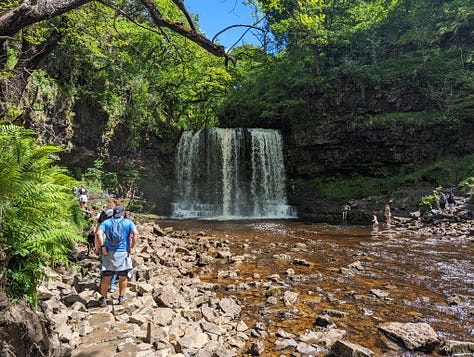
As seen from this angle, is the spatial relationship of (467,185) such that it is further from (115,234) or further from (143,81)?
(143,81)

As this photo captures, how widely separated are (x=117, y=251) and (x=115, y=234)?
30 centimetres

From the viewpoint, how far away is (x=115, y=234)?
5.32 m

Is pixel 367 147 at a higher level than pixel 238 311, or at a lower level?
higher

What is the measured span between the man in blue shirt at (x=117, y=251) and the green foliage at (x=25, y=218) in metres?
2.00

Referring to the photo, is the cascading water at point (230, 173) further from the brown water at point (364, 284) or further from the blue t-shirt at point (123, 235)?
the blue t-shirt at point (123, 235)

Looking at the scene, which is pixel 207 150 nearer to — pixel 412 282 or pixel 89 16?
pixel 89 16

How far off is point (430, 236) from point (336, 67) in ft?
64.0

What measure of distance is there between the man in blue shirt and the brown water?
87.7 inches

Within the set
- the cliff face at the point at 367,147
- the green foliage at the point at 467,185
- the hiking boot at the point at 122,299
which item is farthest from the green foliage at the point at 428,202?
the hiking boot at the point at 122,299

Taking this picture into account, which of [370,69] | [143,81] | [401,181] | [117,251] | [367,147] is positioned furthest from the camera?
[370,69]

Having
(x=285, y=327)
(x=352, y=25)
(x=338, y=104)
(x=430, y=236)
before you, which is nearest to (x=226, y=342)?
(x=285, y=327)

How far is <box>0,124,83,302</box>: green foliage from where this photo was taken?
2.64 metres

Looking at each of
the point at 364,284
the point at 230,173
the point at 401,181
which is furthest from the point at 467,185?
the point at 230,173

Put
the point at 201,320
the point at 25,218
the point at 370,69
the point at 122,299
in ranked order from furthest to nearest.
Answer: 1. the point at 370,69
2. the point at 122,299
3. the point at 201,320
4. the point at 25,218
